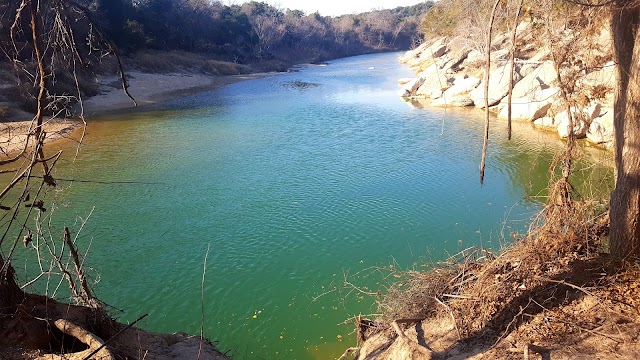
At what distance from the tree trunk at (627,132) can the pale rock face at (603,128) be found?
1071 centimetres

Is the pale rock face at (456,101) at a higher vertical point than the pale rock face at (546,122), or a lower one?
higher

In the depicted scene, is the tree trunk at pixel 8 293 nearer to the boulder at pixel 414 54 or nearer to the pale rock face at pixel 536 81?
the pale rock face at pixel 536 81

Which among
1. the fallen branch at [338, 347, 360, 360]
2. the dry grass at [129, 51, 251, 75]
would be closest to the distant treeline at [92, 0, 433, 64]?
the dry grass at [129, 51, 251, 75]

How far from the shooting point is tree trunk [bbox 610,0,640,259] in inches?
163

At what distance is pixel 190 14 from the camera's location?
47.1m

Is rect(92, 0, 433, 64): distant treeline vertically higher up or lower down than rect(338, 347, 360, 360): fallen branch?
higher up

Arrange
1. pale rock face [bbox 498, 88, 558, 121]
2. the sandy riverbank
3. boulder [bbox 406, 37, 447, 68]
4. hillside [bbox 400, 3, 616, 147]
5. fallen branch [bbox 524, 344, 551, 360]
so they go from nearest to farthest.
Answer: fallen branch [bbox 524, 344, 551, 360] < hillside [bbox 400, 3, 616, 147] < pale rock face [bbox 498, 88, 558, 121] < the sandy riverbank < boulder [bbox 406, 37, 447, 68]

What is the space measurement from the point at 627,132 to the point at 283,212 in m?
7.78

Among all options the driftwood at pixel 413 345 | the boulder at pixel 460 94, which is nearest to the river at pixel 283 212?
the driftwood at pixel 413 345

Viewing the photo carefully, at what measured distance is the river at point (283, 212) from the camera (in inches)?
293

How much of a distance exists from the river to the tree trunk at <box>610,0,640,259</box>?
300cm

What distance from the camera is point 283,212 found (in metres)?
11.0

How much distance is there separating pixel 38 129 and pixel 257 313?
483 centimetres

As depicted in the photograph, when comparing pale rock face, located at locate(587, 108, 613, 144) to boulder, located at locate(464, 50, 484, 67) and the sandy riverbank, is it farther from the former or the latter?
the sandy riverbank
